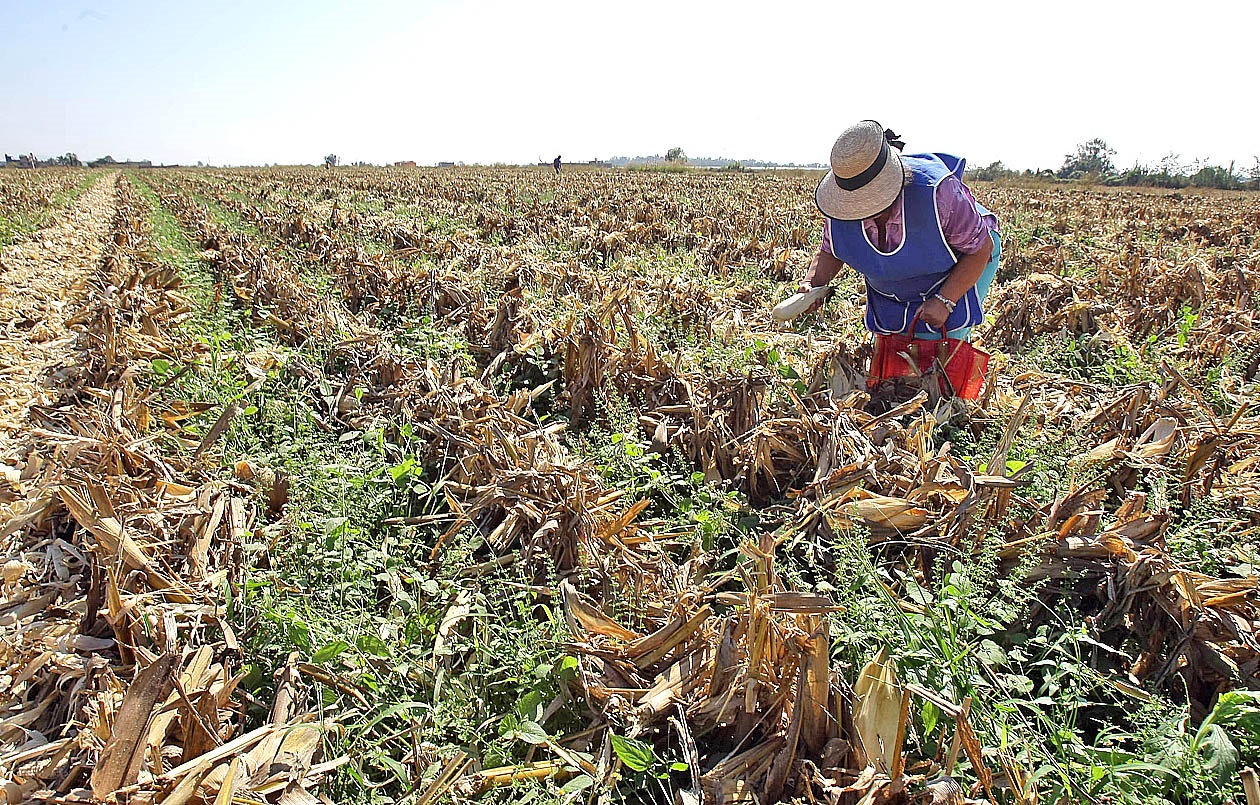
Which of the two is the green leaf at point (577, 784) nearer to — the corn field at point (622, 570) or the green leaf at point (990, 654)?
the corn field at point (622, 570)

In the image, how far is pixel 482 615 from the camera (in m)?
2.28

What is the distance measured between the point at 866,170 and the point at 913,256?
0.55 meters

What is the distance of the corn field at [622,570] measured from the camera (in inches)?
67.1

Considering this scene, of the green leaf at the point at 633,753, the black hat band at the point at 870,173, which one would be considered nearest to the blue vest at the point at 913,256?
the black hat band at the point at 870,173

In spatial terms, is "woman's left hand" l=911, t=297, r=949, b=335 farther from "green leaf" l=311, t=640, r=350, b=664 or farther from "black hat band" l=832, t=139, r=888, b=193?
"green leaf" l=311, t=640, r=350, b=664

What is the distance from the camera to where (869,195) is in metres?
3.12

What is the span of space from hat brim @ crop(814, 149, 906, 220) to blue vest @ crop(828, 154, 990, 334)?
132 millimetres

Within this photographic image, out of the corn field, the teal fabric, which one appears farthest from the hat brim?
the corn field

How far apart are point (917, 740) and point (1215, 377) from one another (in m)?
3.66

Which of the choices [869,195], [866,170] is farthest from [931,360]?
[866,170]

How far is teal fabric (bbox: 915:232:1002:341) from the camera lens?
3.42m

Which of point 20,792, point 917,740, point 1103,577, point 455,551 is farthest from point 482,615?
point 1103,577

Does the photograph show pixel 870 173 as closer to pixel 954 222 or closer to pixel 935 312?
pixel 954 222

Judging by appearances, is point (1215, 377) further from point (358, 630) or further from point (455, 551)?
point (358, 630)
